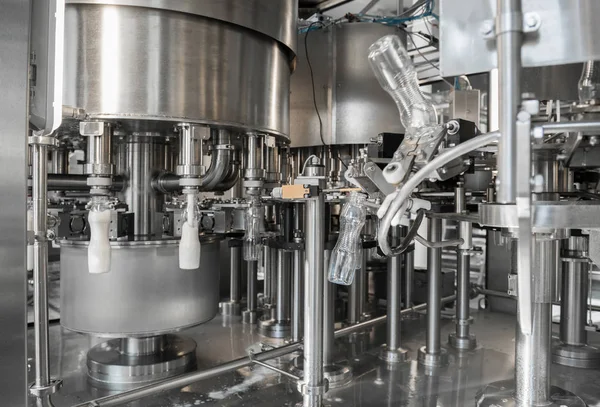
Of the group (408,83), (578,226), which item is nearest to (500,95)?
(578,226)

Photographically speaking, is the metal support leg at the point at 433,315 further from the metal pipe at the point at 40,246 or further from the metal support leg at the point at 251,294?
the metal pipe at the point at 40,246

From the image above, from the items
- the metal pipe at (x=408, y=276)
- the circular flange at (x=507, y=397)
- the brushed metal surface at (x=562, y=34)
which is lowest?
the circular flange at (x=507, y=397)

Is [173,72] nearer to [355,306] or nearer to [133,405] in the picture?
[133,405]

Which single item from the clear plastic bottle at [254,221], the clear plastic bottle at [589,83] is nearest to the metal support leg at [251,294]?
the clear plastic bottle at [254,221]

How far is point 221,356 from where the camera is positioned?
1857 mm

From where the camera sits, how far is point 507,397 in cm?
145

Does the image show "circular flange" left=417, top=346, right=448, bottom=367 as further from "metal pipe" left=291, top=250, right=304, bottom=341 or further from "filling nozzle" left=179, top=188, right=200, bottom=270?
"filling nozzle" left=179, top=188, right=200, bottom=270

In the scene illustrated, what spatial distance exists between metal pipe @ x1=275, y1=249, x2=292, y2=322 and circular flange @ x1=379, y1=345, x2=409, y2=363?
20.5 inches

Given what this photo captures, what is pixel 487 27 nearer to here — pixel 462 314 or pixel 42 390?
pixel 42 390

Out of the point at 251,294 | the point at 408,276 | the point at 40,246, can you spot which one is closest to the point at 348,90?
the point at 408,276

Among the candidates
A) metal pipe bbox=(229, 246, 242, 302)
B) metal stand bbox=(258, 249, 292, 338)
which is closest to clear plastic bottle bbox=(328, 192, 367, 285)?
metal stand bbox=(258, 249, 292, 338)

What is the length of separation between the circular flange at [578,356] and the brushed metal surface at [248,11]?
150 cm

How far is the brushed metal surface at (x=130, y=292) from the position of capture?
55.9 inches

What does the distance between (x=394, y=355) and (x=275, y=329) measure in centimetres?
56
